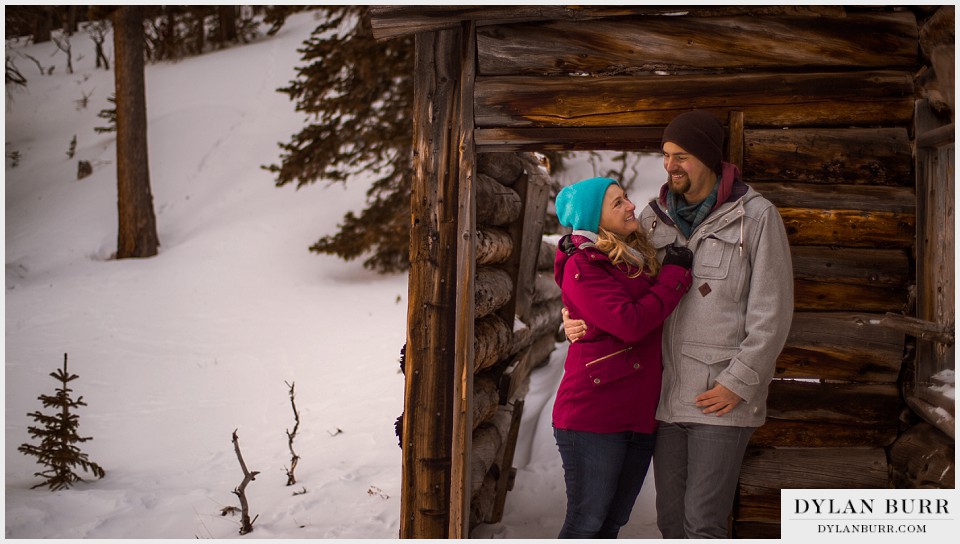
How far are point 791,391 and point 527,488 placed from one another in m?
2.62

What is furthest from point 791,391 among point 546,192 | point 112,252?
point 112,252

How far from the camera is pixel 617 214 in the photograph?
3.37 m

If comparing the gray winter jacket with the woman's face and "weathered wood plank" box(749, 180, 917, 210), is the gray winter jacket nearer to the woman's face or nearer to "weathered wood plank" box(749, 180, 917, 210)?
the woman's face

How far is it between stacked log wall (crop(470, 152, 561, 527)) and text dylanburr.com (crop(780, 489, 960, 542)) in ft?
7.22

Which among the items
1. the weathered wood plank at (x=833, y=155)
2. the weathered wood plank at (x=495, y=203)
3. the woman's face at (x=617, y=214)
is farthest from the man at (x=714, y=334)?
the weathered wood plank at (x=495, y=203)

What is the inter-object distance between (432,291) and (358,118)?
7200 millimetres

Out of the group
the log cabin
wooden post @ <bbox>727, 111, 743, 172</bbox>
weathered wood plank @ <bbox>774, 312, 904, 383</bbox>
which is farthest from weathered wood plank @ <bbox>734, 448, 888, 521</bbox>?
wooden post @ <bbox>727, 111, 743, 172</bbox>

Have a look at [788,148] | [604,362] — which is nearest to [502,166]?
[788,148]

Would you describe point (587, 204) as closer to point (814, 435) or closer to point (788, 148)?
point (788, 148)

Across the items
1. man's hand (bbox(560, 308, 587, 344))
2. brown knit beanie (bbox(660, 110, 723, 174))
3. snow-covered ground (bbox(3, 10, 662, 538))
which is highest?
brown knit beanie (bbox(660, 110, 723, 174))

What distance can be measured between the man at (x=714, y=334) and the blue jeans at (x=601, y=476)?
11 centimetres

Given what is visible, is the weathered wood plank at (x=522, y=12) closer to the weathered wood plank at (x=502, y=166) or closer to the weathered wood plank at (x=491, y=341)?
the weathered wood plank at (x=502, y=166)

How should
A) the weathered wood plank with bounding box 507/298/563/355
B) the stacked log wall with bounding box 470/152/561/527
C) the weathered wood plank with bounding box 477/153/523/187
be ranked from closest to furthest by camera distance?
the stacked log wall with bounding box 470/152/561/527, the weathered wood plank with bounding box 477/153/523/187, the weathered wood plank with bounding box 507/298/563/355

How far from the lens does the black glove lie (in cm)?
326
